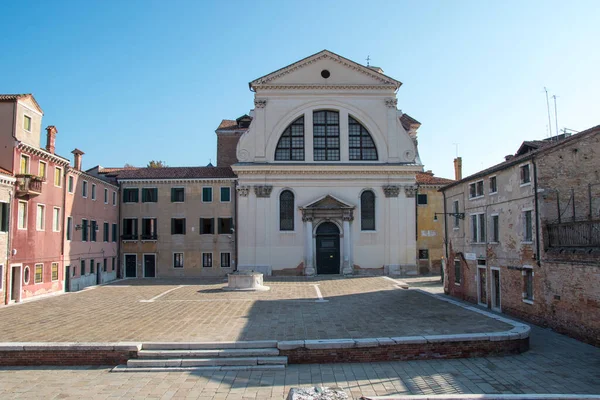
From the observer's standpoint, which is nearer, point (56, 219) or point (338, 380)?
point (338, 380)

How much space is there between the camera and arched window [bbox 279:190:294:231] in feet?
130

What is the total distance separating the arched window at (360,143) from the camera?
3997cm

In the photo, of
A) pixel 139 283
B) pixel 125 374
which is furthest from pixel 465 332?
pixel 139 283

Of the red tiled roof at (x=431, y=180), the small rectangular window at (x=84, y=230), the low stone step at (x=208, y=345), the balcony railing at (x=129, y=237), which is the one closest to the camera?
the low stone step at (x=208, y=345)

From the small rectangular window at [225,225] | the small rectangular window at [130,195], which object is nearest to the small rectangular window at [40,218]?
the small rectangular window at [130,195]

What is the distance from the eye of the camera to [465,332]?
1457cm

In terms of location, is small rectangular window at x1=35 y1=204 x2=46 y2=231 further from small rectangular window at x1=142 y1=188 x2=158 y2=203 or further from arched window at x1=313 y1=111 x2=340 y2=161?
arched window at x1=313 y1=111 x2=340 y2=161

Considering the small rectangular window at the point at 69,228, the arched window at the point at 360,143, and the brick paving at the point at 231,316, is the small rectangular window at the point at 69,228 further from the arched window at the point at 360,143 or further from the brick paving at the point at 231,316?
the arched window at the point at 360,143

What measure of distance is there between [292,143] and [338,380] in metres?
29.7

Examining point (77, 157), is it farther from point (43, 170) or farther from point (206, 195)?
point (206, 195)

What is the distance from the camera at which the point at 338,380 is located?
11.5 m

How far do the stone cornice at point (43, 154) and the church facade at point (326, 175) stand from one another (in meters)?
13.2

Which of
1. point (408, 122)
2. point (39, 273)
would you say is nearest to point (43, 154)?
point (39, 273)

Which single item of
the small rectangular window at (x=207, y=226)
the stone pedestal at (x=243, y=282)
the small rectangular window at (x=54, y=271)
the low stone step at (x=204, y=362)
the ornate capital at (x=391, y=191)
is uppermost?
the ornate capital at (x=391, y=191)
